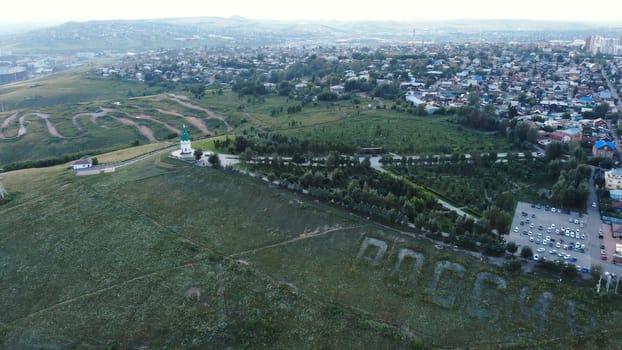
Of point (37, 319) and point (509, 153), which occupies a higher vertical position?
point (509, 153)

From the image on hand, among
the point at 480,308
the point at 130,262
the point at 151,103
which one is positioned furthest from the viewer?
the point at 151,103

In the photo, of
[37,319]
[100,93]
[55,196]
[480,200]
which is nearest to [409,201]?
[480,200]

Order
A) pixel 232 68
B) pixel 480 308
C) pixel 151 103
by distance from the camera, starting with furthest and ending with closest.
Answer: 1. pixel 232 68
2. pixel 151 103
3. pixel 480 308

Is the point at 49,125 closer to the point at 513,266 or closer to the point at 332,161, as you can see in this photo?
the point at 332,161

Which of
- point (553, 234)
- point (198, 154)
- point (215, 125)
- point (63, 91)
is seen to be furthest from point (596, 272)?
point (63, 91)

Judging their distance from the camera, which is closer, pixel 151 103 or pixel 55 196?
pixel 55 196

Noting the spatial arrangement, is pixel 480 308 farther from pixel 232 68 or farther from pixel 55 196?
pixel 232 68

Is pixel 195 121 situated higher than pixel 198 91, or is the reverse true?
pixel 198 91
